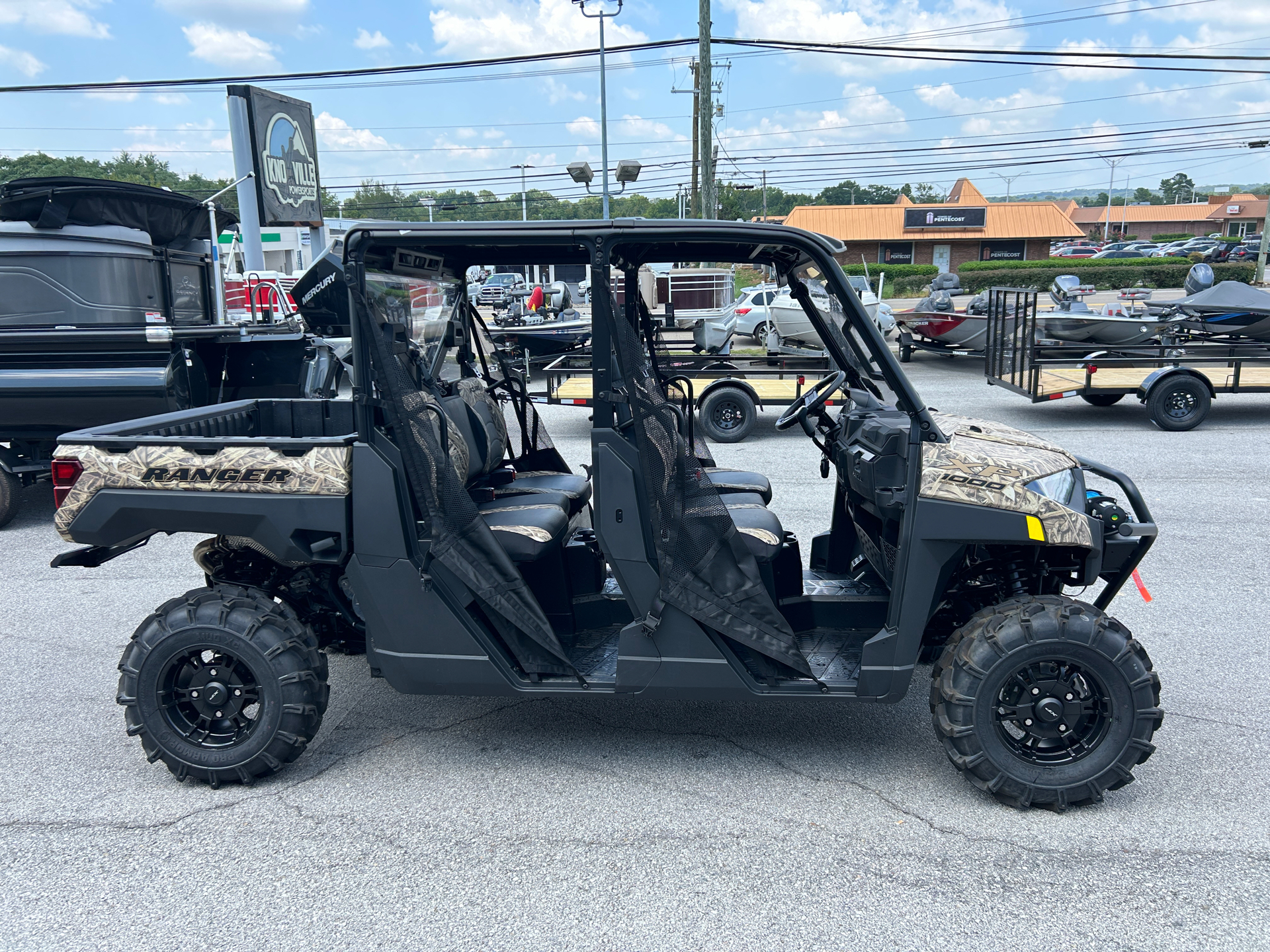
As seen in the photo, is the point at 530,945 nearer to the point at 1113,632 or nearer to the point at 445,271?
the point at 1113,632

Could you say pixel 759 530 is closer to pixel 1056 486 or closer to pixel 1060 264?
pixel 1056 486

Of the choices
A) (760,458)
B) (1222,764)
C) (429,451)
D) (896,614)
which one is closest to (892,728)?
(896,614)

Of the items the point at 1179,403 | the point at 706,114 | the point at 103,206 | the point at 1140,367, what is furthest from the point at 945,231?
the point at 103,206

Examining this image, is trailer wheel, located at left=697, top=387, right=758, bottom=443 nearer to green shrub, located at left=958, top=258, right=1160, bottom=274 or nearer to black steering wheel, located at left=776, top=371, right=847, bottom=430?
black steering wheel, located at left=776, top=371, right=847, bottom=430

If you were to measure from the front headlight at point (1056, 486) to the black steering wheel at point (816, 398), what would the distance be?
1.02 metres

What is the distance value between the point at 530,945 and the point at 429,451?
70.6 inches

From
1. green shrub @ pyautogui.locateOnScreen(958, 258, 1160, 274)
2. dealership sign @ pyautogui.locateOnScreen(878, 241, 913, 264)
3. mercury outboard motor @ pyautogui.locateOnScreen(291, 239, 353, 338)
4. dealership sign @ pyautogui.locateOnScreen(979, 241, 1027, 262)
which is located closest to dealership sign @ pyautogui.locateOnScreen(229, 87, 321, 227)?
mercury outboard motor @ pyautogui.locateOnScreen(291, 239, 353, 338)

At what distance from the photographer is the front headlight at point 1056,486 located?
3.29 meters

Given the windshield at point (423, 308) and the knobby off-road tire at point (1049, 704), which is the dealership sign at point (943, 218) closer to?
the windshield at point (423, 308)

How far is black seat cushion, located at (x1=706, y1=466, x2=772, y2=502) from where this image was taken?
4430mm

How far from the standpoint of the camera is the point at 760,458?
1022cm

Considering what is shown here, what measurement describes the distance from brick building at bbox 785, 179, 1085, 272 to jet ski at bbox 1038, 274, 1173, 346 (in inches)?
1702

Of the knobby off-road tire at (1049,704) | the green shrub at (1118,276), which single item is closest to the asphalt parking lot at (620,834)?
the knobby off-road tire at (1049,704)

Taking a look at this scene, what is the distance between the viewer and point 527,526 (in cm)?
385
